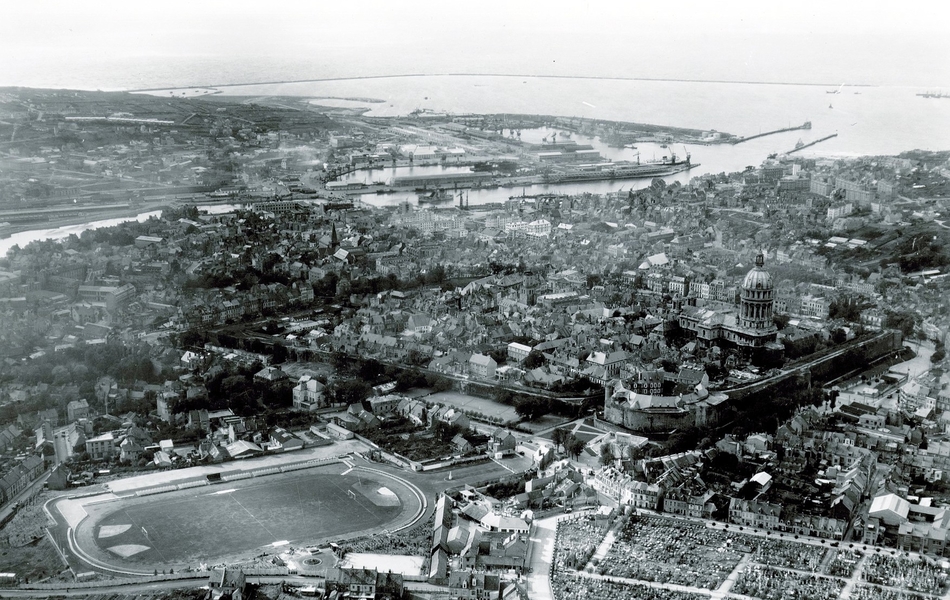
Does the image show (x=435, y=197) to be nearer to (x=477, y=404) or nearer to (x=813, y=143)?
(x=813, y=143)

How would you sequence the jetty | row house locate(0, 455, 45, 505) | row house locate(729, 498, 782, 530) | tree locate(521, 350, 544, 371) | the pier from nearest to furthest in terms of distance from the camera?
row house locate(729, 498, 782, 530) < row house locate(0, 455, 45, 505) < tree locate(521, 350, 544, 371) < the jetty < the pier

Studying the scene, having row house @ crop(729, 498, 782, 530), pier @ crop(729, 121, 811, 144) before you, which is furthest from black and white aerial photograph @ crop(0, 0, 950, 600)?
pier @ crop(729, 121, 811, 144)

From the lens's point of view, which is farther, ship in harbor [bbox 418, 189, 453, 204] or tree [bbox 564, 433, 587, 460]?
ship in harbor [bbox 418, 189, 453, 204]

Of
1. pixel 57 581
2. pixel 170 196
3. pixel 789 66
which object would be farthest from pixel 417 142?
pixel 57 581

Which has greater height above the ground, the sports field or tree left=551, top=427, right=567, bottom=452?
tree left=551, top=427, right=567, bottom=452

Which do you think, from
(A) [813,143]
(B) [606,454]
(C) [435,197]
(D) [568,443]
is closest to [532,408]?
(D) [568,443]

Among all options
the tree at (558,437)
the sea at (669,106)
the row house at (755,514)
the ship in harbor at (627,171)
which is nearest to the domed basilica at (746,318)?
the tree at (558,437)

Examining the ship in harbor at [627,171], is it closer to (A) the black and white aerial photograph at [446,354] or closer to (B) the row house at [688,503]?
(A) the black and white aerial photograph at [446,354]

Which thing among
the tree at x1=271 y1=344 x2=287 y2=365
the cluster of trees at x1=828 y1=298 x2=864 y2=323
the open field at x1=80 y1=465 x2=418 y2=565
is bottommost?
the open field at x1=80 y1=465 x2=418 y2=565

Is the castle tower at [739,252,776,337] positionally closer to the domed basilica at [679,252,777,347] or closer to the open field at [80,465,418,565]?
the domed basilica at [679,252,777,347]
